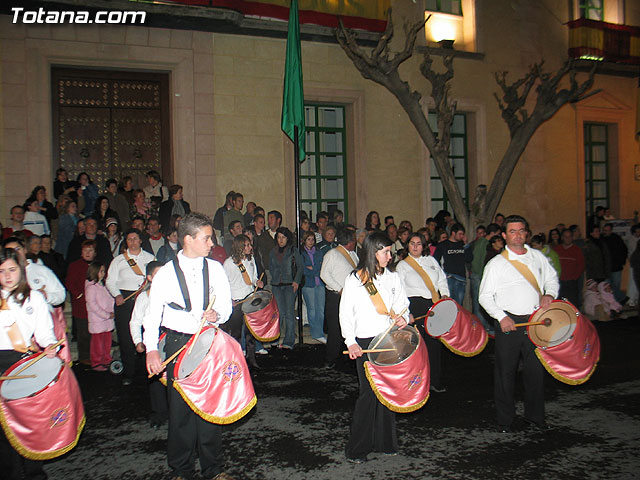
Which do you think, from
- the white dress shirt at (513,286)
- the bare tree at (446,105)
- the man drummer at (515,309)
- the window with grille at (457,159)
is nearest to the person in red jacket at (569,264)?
the bare tree at (446,105)

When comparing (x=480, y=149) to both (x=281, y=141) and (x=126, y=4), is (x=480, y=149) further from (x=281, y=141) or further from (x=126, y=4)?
(x=126, y=4)

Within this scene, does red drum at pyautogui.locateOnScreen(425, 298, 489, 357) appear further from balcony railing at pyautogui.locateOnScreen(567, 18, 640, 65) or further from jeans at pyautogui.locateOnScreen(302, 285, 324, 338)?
balcony railing at pyautogui.locateOnScreen(567, 18, 640, 65)

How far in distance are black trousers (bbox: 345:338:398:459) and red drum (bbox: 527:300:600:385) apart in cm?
171

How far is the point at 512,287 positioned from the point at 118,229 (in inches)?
292

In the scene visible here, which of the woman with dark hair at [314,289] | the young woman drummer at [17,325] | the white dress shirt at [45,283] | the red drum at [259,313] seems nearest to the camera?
the young woman drummer at [17,325]

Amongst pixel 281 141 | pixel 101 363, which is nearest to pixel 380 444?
pixel 101 363

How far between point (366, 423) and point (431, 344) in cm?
247

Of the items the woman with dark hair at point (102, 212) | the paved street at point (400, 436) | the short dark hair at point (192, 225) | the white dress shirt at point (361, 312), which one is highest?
the woman with dark hair at point (102, 212)

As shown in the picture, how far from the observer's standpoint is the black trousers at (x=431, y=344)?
734cm

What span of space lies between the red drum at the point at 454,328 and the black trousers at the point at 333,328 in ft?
7.71

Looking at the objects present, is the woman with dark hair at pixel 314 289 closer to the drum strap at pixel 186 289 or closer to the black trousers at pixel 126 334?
the black trousers at pixel 126 334

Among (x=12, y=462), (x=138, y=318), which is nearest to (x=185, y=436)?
(x=12, y=462)

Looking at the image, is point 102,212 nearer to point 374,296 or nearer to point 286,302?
point 286,302

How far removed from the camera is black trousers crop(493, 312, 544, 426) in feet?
19.2
